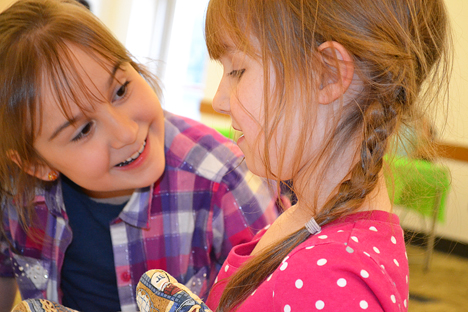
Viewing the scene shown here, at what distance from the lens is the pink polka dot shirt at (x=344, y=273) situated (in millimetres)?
435

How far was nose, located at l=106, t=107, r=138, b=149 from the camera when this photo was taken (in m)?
0.80

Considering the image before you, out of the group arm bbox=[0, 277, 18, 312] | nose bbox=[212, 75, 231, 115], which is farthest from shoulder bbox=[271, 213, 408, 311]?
arm bbox=[0, 277, 18, 312]

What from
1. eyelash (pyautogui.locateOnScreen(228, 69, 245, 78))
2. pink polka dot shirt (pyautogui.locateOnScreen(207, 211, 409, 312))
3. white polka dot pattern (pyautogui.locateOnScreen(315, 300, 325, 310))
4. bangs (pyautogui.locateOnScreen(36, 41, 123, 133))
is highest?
eyelash (pyautogui.locateOnScreen(228, 69, 245, 78))

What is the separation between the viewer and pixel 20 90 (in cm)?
77

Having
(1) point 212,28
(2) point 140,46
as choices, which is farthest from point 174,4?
(1) point 212,28

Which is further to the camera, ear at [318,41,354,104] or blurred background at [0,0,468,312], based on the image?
blurred background at [0,0,468,312]

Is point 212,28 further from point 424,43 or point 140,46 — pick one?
point 140,46

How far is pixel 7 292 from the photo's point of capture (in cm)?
104

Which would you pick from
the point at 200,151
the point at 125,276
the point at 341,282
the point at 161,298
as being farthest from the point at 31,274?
the point at 341,282

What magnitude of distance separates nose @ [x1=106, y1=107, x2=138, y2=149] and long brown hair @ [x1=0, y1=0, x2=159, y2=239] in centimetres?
4

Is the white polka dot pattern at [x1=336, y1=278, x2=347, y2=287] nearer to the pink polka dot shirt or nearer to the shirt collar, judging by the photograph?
the pink polka dot shirt

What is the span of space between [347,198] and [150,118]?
49 centimetres

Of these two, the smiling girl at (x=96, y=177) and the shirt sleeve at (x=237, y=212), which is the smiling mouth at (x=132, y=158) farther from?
the shirt sleeve at (x=237, y=212)

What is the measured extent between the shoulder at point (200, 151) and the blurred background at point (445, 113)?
0.67ft
